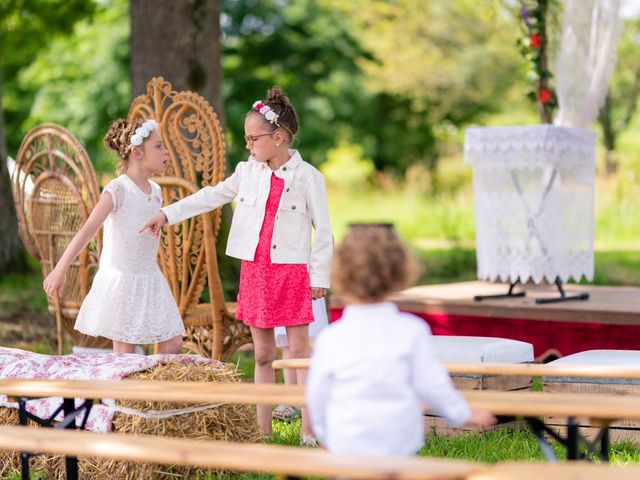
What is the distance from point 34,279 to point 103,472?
798cm

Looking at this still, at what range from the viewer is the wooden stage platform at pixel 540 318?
22.1 feet

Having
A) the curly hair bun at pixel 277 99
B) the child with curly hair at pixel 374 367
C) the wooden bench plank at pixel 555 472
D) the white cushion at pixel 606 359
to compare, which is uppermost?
the curly hair bun at pixel 277 99

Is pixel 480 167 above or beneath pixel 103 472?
above

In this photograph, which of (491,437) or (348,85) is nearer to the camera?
(491,437)

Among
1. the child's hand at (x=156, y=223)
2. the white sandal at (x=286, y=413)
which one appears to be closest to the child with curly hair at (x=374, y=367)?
the child's hand at (x=156, y=223)

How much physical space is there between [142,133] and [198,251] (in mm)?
1129

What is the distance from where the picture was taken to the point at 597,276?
11438mm

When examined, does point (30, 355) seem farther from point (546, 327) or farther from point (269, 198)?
point (546, 327)

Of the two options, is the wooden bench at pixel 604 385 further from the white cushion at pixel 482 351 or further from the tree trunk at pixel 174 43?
the tree trunk at pixel 174 43

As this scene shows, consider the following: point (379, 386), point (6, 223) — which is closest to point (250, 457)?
point (379, 386)

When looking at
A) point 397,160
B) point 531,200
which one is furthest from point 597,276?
point 397,160

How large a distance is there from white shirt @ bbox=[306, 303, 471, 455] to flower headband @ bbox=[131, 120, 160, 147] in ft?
8.46

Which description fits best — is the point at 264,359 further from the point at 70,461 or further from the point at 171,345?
the point at 70,461

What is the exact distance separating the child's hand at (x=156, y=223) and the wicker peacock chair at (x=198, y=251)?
2.80 ft
